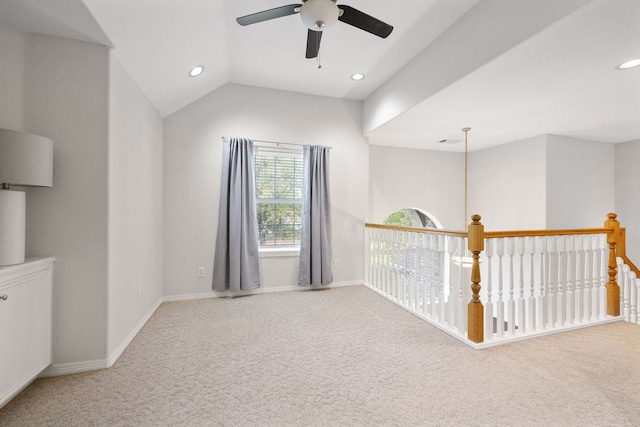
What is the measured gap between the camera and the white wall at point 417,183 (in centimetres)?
482

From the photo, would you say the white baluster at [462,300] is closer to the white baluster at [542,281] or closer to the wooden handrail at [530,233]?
the wooden handrail at [530,233]

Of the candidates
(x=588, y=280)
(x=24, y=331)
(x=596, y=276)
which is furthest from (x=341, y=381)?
(x=596, y=276)

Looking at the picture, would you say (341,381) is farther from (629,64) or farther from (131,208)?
(629,64)

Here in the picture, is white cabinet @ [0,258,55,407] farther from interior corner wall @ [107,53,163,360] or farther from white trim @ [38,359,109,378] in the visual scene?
interior corner wall @ [107,53,163,360]

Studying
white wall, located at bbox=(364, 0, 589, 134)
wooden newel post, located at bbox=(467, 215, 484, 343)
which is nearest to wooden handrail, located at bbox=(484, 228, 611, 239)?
wooden newel post, located at bbox=(467, 215, 484, 343)

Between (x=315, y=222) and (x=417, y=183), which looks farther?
(x=417, y=183)

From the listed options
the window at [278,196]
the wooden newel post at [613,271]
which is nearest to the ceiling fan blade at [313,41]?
the window at [278,196]

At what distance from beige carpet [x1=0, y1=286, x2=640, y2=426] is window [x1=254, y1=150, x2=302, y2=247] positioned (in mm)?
1491

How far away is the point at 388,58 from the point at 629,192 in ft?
15.1

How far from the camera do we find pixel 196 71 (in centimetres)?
300

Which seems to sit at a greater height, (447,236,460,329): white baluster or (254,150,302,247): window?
Answer: (254,150,302,247): window

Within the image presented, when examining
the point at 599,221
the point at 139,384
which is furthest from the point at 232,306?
the point at 599,221

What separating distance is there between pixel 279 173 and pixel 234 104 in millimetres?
1100

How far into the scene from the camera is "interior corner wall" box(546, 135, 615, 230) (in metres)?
4.21
